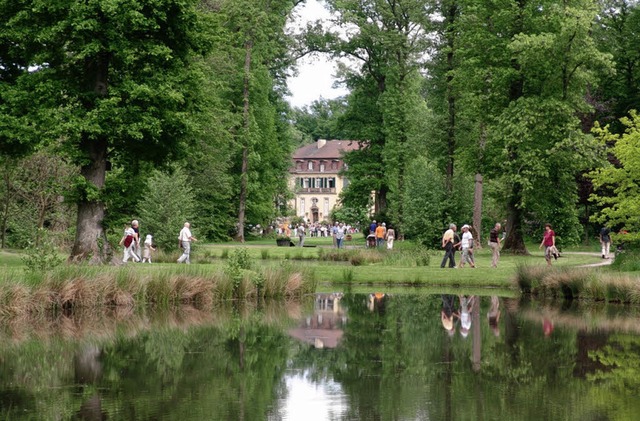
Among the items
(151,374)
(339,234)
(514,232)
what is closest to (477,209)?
(514,232)

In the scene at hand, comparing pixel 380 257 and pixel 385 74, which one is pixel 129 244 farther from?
pixel 385 74

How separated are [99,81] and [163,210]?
443 inches

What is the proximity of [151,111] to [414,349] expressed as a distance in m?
14.5

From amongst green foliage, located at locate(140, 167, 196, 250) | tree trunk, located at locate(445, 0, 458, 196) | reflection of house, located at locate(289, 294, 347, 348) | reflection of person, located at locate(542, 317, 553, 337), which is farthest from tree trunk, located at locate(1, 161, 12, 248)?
reflection of person, located at locate(542, 317, 553, 337)

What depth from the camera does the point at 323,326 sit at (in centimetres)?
1964

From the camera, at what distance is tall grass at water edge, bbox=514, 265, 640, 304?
80.8ft

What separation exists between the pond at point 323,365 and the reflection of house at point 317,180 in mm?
106231

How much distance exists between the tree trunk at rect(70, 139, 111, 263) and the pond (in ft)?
24.0

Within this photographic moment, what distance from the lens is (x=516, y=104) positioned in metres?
40.5

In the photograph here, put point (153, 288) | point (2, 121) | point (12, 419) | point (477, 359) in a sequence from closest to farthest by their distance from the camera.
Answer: point (12, 419), point (477, 359), point (153, 288), point (2, 121)

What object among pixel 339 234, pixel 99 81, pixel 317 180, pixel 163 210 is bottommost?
pixel 339 234

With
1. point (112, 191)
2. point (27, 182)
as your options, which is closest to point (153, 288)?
point (112, 191)

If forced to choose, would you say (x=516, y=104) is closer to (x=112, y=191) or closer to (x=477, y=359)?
(x=112, y=191)

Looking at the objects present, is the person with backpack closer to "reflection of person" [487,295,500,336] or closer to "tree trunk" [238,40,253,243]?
"reflection of person" [487,295,500,336]
